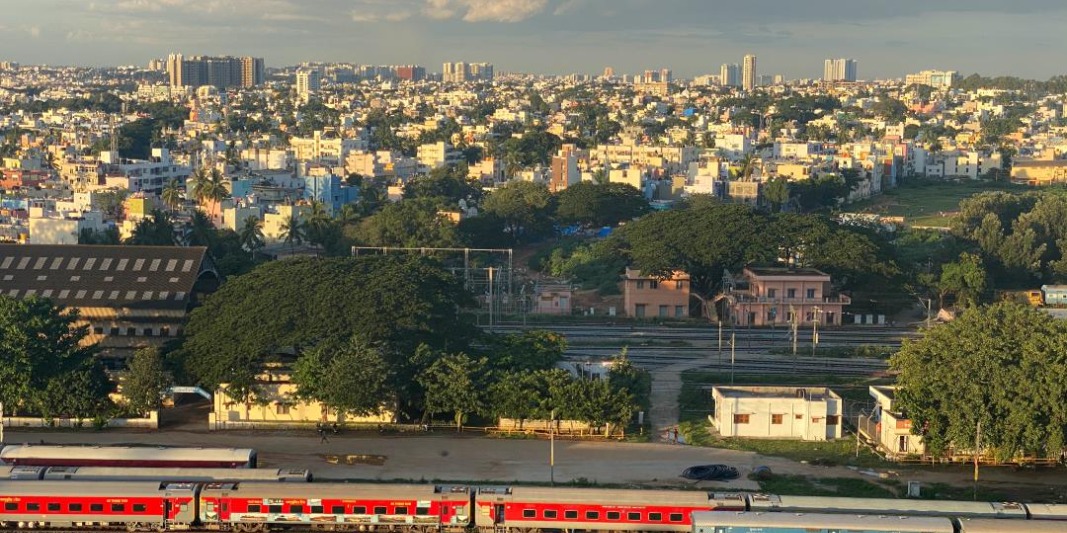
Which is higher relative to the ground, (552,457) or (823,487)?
(552,457)

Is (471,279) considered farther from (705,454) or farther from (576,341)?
(705,454)

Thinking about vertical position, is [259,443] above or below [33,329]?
below

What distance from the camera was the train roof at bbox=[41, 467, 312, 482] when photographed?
2550 cm

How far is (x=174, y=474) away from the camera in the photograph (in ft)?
85.2

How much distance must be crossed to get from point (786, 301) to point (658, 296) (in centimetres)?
478

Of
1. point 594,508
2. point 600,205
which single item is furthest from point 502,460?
point 600,205

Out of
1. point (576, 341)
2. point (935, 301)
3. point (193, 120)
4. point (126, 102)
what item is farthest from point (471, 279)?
point (126, 102)

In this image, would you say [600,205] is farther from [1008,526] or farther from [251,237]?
[1008,526]

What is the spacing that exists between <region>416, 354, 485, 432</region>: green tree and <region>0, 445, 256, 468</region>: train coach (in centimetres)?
570

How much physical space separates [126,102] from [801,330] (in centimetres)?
12660

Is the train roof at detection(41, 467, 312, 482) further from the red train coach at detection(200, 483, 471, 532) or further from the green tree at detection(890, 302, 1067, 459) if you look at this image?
the green tree at detection(890, 302, 1067, 459)

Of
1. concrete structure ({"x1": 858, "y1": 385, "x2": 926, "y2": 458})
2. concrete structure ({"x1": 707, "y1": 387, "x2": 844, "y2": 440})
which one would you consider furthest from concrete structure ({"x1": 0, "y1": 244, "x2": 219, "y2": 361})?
concrete structure ({"x1": 858, "y1": 385, "x2": 926, "y2": 458})

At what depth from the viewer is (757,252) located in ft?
166

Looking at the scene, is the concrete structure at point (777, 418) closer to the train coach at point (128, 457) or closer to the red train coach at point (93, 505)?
the train coach at point (128, 457)
